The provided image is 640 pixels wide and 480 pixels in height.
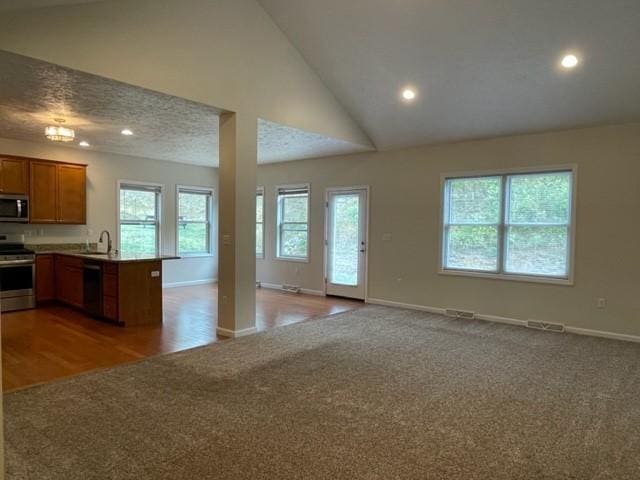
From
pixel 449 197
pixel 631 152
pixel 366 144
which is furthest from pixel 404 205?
pixel 631 152

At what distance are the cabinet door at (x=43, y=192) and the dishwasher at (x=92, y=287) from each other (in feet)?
4.67

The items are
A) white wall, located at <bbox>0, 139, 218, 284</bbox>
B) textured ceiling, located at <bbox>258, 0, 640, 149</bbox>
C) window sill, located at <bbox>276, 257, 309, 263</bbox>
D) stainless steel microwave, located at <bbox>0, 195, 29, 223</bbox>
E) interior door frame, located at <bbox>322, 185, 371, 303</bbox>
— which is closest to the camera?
textured ceiling, located at <bbox>258, 0, 640, 149</bbox>

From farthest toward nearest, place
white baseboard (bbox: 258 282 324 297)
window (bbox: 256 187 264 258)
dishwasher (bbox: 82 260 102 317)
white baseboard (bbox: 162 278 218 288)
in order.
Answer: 1. window (bbox: 256 187 264 258)
2. white baseboard (bbox: 162 278 218 288)
3. white baseboard (bbox: 258 282 324 297)
4. dishwasher (bbox: 82 260 102 317)

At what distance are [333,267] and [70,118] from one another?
15.1 feet

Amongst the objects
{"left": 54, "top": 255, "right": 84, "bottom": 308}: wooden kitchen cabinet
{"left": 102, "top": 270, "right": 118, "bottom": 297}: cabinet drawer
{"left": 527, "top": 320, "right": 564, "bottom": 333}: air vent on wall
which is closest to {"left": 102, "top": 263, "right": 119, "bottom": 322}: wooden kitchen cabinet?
{"left": 102, "top": 270, "right": 118, "bottom": 297}: cabinet drawer

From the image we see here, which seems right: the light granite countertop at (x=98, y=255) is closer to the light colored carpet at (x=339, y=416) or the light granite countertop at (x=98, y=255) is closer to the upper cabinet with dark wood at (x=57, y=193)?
the upper cabinet with dark wood at (x=57, y=193)

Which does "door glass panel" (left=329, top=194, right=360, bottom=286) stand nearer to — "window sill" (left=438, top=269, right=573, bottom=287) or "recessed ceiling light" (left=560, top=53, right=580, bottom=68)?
"window sill" (left=438, top=269, right=573, bottom=287)

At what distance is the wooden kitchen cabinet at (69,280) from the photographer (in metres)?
6.06

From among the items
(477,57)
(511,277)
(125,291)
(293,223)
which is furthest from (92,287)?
(511,277)

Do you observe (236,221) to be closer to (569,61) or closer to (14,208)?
(14,208)

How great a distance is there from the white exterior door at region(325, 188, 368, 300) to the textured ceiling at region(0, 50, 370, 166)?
85 cm

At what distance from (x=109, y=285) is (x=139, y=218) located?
2.90 m

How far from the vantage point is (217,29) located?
14.9 ft

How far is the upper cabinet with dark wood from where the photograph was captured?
6480 mm
